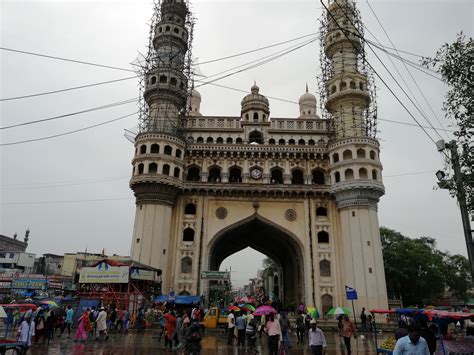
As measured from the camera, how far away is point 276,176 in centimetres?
3481

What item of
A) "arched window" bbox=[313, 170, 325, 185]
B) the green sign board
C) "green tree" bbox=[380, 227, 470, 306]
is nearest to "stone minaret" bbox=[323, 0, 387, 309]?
"arched window" bbox=[313, 170, 325, 185]

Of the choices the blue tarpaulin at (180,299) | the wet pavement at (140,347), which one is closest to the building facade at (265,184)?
the blue tarpaulin at (180,299)

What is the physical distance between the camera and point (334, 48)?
3688 cm

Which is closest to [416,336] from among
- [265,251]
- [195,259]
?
[195,259]

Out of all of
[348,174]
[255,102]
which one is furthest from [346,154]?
[255,102]

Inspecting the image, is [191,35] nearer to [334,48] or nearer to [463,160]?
[334,48]

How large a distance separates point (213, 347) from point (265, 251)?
82.5 ft

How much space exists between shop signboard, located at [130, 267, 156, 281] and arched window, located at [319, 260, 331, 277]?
14.0 meters

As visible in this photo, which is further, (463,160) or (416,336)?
(463,160)

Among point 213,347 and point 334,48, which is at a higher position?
point 334,48

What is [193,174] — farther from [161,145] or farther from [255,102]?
[255,102]

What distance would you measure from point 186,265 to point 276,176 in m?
12.0

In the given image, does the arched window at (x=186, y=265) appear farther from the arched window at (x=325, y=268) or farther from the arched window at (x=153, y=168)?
the arched window at (x=325, y=268)

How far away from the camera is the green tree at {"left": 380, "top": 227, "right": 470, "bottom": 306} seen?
42344 millimetres
